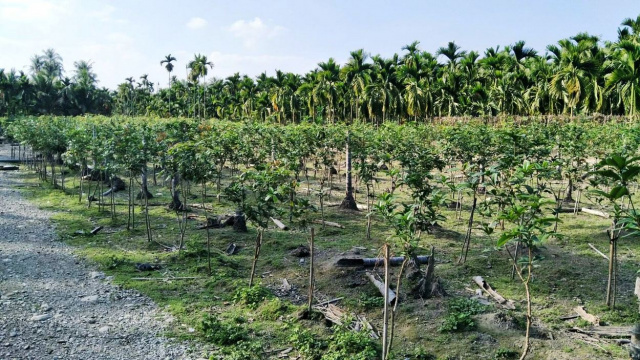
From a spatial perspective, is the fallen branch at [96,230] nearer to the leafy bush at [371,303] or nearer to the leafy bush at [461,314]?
the leafy bush at [371,303]

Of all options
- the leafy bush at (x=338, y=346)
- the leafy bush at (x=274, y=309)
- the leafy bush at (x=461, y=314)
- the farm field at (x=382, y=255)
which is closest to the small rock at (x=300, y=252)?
the farm field at (x=382, y=255)

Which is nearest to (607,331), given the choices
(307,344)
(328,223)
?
(307,344)

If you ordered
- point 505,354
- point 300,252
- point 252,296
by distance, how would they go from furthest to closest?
point 300,252 < point 252,296 < point 505,354

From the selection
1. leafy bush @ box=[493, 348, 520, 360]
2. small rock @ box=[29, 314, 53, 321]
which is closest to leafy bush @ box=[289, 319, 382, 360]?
leafy bush @ box=[493, 348, 520, 360]

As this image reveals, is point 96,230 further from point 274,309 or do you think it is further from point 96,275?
point 274,309

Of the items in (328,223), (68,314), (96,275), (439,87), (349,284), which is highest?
(439,87)

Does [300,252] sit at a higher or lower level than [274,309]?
higher

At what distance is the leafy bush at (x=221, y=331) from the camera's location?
7.97 meters

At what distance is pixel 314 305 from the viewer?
30.3 ft

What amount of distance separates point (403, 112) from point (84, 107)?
166 ft

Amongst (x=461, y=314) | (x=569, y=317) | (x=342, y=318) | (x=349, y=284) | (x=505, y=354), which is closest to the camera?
(x=505, y=354)

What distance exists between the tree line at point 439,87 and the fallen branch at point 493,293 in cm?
2485

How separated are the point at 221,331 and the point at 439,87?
43.4 meters

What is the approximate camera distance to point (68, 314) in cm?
919
